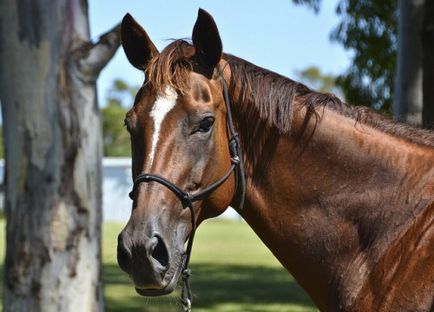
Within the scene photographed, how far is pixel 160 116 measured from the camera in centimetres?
391

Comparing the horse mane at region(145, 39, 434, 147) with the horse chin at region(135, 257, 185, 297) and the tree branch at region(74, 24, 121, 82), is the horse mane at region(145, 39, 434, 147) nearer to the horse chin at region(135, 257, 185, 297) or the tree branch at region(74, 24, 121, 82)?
the horse chin at region(135, 257, 185, 297)


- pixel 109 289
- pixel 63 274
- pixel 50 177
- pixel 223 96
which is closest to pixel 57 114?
pixel 50 177

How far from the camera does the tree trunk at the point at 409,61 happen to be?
9742 mm

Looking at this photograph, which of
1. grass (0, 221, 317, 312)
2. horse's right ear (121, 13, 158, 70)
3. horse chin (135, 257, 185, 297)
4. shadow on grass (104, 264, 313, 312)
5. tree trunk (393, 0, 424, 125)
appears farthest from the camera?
shadow on grass (104, 264, 313, 312)

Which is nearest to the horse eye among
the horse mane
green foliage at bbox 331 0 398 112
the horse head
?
the horse head

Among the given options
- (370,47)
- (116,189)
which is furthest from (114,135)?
(370,47)

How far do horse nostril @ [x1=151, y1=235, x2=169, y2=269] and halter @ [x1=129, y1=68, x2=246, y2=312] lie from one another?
190 millimetres

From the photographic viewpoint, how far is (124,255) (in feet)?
12.3

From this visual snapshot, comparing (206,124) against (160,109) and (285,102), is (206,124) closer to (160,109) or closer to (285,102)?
(160,109)

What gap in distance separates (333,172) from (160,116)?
0.83 meters

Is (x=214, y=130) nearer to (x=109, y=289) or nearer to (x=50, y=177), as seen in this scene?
(x=50, y=177)

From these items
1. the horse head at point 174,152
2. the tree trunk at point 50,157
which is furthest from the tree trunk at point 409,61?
the horse head at point 174,152

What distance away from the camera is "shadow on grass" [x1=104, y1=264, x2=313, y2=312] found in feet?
44.5

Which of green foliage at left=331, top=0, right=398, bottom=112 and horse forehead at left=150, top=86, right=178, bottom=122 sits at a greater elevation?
horse forehead at left=150, top=86, right=178, bottom=122
